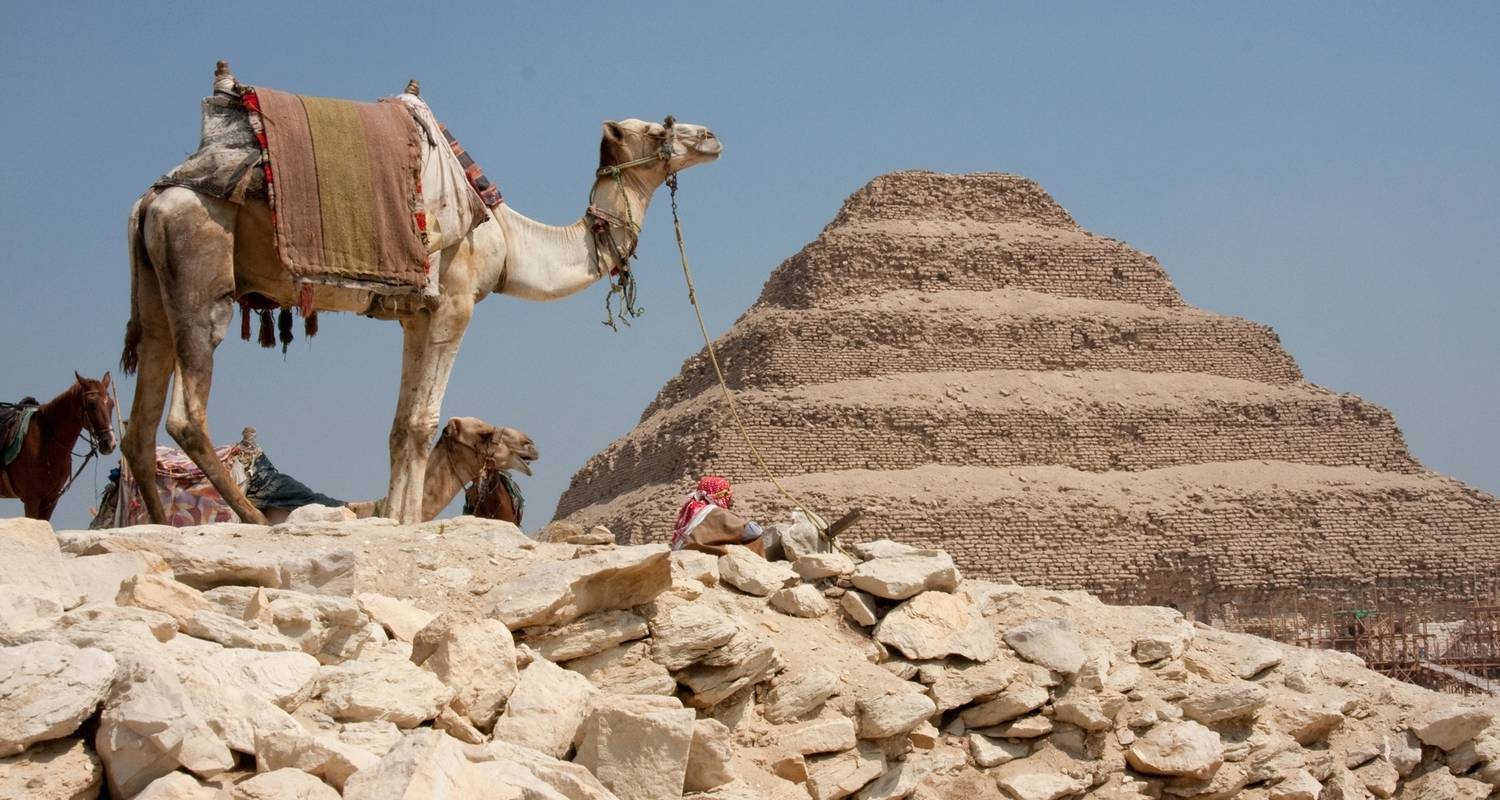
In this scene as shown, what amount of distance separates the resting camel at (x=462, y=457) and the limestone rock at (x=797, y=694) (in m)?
2.75

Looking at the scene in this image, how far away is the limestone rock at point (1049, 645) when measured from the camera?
8.26 m

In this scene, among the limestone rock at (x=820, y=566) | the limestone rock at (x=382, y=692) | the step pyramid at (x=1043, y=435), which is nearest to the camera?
the limestone rock at (x=382, y=692)

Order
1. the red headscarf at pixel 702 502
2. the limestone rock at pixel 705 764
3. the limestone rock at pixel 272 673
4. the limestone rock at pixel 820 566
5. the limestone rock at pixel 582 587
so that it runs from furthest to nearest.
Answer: the red headscarf at pixel 702 502, the limestone rock at pixel 820 566, the limestone rock at pixel 582 587, the limestone rock at pixel 705 764, the limestone rock at pixel 272 673

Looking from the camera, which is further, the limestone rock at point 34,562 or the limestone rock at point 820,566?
the limestone rock at point 820,566

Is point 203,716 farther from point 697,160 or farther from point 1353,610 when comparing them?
point 1353,610

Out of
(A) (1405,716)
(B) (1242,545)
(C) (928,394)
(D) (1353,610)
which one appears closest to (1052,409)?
(C) (928,394)

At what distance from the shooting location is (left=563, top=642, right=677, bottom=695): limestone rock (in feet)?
22.8

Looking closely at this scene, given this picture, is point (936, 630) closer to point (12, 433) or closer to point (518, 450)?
point (518, 450)

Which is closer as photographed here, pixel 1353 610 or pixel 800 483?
pixel 1353 610

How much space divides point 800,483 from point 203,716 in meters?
43.3

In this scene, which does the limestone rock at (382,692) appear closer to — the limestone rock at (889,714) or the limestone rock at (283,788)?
the limestone rock at (283,788)

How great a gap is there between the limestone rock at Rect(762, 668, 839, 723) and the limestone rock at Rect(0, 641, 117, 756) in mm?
3150

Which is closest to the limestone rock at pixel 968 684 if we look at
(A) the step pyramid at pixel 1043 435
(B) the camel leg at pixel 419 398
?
(B) the camel leg at pixel 419 398

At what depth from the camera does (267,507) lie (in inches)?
397
